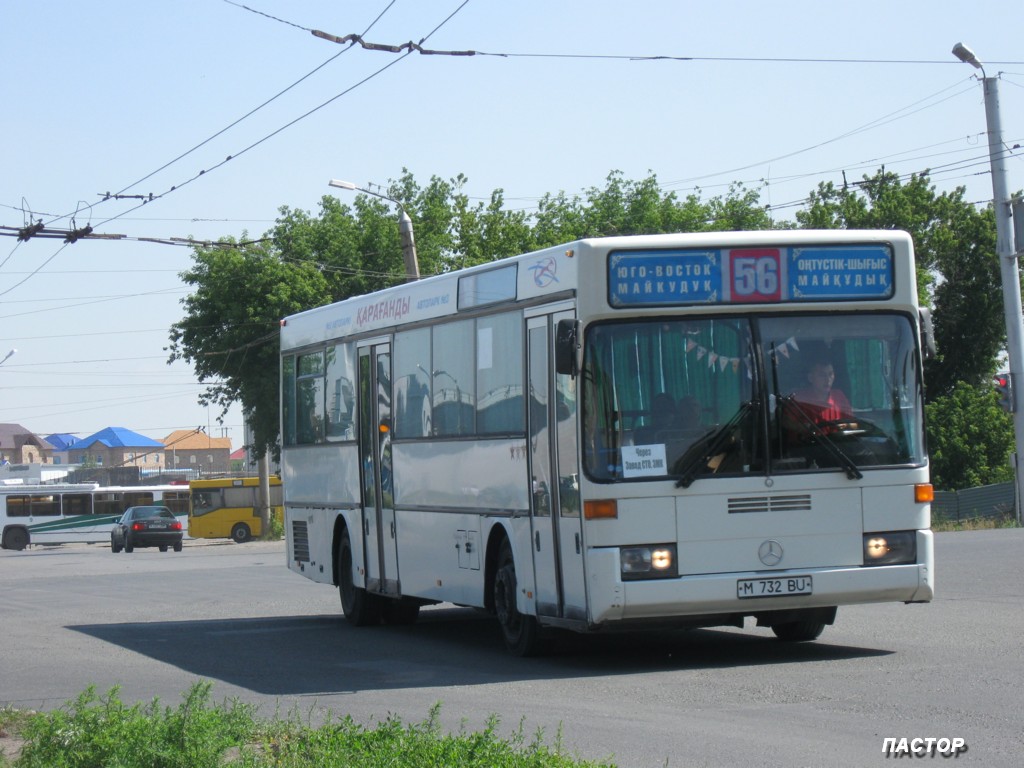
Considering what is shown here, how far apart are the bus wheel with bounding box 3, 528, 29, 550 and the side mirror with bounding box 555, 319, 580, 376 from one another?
65214 mm

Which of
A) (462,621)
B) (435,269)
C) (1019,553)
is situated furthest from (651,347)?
(435,269)

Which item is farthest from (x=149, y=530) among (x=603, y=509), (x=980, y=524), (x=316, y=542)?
(x=603, y=509)

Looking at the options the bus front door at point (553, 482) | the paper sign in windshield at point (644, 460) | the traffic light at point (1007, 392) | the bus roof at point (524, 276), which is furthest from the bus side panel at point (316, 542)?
the traffic light at point (1007, 392)

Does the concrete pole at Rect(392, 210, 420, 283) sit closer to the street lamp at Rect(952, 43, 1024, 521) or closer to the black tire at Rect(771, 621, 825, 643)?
the street lamp at Rect(952, 43, 1024, 521)

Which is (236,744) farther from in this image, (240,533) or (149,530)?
(240,533)

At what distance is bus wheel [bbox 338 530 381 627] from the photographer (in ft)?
54.3

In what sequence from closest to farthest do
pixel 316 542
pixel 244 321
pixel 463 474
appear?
pixel 463 474
pixel 316 542
pixel 244 321

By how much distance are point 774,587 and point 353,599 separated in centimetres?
684

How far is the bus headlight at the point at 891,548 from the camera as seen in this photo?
1103cm

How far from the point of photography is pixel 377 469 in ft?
50.8

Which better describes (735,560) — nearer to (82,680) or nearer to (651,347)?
(651,347)

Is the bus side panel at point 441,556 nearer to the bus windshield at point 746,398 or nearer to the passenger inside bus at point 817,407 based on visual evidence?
the bus windshield at point 746,398

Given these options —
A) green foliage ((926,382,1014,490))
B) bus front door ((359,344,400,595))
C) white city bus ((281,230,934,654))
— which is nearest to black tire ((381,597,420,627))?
bus front door ((359,344,400,595))

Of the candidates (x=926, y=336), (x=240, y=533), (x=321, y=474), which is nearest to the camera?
(x=926, y=336)
